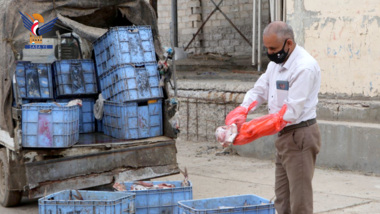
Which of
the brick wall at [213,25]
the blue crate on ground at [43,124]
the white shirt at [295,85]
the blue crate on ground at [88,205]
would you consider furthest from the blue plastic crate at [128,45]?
the brick wall at [213,25]

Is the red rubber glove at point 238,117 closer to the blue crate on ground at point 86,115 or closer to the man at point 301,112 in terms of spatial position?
the man at point 301,112

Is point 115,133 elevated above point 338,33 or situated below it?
below

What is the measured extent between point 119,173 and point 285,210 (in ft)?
8.83

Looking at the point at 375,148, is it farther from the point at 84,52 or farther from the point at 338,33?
the point at 84,52

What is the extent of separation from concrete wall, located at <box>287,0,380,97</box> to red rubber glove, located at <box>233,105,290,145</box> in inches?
187

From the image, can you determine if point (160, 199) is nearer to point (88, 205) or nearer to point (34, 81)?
point (88, 205)

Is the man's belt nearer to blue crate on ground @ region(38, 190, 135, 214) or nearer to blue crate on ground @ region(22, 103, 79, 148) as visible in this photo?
blue crate on ground @ region(38, 190, 135, 214)

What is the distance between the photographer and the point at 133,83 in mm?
7305

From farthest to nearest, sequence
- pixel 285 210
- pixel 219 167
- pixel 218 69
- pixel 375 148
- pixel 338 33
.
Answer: pixel 218 69 → pixel 219 167 → pixel 338 33 → pixel 375 148 → pixel 285 210

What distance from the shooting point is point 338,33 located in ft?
29.3

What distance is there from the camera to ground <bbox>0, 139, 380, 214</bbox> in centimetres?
699

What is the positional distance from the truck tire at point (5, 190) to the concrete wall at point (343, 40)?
4.84 m

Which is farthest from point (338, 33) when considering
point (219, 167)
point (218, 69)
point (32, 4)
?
point (218, 69)

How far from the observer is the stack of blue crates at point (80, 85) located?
7.92 m
